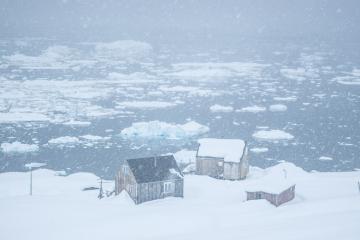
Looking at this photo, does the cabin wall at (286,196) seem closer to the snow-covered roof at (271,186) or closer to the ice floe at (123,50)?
the snow-covered roof at (271,186)

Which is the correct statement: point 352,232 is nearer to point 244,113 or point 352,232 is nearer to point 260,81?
point 244,113

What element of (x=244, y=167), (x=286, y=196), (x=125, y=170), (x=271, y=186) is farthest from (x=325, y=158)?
(x=125, y=170)

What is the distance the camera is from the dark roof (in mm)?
30220

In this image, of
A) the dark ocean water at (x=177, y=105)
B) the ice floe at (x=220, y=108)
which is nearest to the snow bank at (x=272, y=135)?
the dark ocean water at (x=177, y=105)

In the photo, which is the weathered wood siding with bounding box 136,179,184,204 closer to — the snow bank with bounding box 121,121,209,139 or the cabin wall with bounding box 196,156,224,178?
the cabin wall with bounding box 196,156,224,178

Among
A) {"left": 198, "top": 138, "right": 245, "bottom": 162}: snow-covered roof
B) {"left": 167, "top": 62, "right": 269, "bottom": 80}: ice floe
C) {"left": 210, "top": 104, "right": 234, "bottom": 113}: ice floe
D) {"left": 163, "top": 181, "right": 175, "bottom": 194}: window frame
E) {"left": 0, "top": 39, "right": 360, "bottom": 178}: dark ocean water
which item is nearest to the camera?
{"left": 163, "top": 181, "right": 175, "bottom": 194}: window frame

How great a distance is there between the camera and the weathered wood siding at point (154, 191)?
29.9 meters

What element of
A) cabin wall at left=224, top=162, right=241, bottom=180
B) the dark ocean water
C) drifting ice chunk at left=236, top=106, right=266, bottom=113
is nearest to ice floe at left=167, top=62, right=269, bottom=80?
the dark ocean water

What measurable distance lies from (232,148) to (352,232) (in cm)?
1464

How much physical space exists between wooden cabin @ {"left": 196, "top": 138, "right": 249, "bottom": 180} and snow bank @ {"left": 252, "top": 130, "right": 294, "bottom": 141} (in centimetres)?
1529

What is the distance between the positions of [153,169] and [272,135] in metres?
24.4

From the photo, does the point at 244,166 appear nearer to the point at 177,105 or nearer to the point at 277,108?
the point at 277,108

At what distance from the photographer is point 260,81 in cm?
8950

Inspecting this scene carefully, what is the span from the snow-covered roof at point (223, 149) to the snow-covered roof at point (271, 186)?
5.18m
